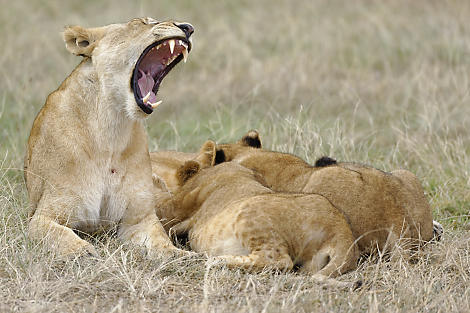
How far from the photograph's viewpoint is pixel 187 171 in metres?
5.56

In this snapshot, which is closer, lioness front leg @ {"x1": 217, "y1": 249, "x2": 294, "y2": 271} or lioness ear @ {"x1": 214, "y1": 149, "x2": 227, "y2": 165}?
lioness front leg @ {"x1": 217, "y1": 249, "x2": 294, "y2": 271}

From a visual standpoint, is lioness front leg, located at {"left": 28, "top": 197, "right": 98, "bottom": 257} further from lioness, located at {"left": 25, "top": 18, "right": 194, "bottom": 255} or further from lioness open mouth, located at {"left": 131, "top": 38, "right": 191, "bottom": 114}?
lioness open mouth, located at {"left": 131, "top": 38, "right": 191, "bottom": 114}

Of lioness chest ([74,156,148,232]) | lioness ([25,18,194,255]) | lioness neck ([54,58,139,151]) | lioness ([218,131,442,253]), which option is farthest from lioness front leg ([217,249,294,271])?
lioness neck ([54,58,139,151])

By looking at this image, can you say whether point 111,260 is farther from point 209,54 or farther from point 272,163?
point 209,54

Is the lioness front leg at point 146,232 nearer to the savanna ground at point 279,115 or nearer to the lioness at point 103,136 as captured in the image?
the lioness at point 103,136

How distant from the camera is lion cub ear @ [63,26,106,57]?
484cm

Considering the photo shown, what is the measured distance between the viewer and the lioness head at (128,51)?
471 centimetres

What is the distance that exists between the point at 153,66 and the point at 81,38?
0.45 m

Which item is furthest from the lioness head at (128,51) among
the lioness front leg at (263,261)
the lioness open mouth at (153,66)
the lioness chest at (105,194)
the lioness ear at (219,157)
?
the lioness front leg at (263,261)

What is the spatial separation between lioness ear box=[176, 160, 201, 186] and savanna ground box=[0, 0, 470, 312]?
0.88 metres

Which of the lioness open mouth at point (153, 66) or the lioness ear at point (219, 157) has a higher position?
the lioness open mouth at point (153, 66)

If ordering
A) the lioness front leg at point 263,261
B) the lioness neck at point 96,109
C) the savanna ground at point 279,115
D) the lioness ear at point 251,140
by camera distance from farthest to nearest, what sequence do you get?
the lioness ear at point 251,140 → the lioness neck at point 96,109 → the lioness front leg at point 263,261 → the savanna ground at point 279,115

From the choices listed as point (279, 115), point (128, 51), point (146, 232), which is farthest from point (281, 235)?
point (279, 115)

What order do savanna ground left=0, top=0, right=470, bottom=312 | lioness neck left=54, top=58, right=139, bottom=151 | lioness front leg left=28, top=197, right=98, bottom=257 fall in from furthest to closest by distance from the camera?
lioness neck left=54, top=58, right=139, bottom=151
lioness front leg left=28, top=197, right=98, bottom=257
savanna ground left=0, top=0, right=470, bottom=312
